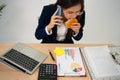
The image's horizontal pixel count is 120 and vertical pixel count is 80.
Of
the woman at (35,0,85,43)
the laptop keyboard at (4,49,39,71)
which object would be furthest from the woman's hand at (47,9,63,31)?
the laptop keyboard at (4,49,39,71)

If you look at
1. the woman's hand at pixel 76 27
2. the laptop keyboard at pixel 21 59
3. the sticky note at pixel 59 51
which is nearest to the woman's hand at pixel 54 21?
the woman's hand at pixel 76 27

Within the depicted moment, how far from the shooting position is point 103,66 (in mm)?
1342

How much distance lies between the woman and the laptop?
243 millimetres

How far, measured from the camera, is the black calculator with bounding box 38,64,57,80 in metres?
1.23

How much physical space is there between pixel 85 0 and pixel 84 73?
23.6 inches

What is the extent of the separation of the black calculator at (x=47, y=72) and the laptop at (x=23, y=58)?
2.0 inches

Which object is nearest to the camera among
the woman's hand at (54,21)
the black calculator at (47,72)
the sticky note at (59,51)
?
the black calculator at (47,72)

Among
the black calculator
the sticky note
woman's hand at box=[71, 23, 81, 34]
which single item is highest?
woman's hand at box=[71, 23, 81, 34]

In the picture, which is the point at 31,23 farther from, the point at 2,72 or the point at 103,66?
the point at 103,66

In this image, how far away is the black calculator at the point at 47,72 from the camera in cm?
123

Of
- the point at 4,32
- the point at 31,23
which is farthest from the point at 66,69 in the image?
the point at 4,32

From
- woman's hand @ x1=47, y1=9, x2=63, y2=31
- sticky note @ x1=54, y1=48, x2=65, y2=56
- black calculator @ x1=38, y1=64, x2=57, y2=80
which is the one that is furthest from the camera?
woman's hand @ x1=47, y1=9, x2=63, y2=31

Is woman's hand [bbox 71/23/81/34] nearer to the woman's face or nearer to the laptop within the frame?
the woman's face

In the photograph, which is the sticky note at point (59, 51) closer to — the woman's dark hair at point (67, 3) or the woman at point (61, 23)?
the woman at point (61, 23)
